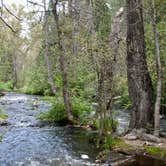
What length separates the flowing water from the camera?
882 centimetres

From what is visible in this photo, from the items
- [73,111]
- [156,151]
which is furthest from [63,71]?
[156,151]

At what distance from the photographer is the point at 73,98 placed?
578 inches

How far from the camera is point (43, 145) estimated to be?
1068cm

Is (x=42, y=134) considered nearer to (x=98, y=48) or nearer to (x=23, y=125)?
(x=23, y=125)

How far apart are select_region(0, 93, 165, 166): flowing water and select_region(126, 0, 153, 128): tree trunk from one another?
69.2 inches

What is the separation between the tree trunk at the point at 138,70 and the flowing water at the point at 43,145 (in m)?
1.76

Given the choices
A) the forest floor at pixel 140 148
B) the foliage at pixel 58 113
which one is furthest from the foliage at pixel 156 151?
the foliage at pixel 58 113

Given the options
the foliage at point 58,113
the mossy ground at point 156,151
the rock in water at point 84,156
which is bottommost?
the rock in water at point 84,156

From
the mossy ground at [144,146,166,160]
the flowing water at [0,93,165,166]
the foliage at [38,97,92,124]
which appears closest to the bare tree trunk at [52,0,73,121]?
the foliage at [38,97,92,124]

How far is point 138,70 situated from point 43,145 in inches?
143

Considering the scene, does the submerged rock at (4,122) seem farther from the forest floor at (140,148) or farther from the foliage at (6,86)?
the foliage at (6,86)

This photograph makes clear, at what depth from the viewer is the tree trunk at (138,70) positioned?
1048 cm

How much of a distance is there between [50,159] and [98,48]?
3323 millimetres

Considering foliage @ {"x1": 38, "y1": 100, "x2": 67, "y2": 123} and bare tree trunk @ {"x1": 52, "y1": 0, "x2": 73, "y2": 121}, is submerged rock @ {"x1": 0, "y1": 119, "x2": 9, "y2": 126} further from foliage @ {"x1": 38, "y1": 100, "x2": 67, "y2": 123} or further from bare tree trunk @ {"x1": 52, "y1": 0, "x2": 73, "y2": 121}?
bare tree trunk @ {"x1": 52, "y1": 0, "x2": 73, "y2": 121}
